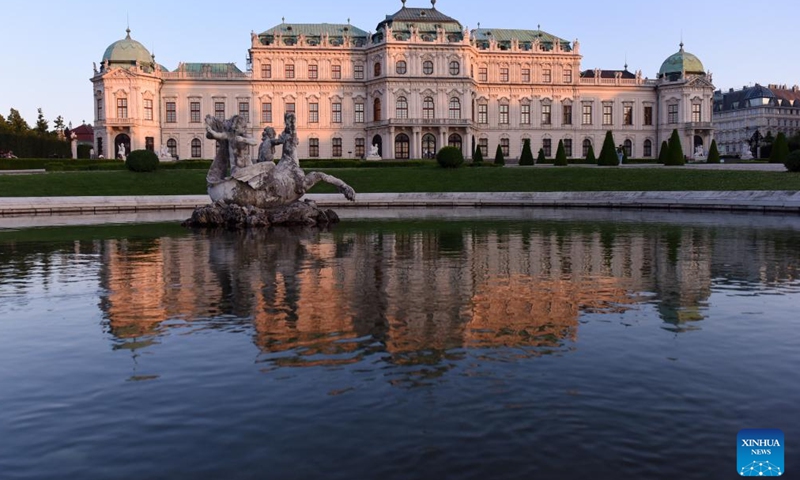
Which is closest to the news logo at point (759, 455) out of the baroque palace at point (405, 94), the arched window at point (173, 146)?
the baroque palace at point (405, 94)

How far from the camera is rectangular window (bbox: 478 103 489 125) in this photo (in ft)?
271

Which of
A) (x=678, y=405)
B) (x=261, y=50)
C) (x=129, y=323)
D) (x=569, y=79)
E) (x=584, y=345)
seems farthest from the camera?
(x=569, y=79)

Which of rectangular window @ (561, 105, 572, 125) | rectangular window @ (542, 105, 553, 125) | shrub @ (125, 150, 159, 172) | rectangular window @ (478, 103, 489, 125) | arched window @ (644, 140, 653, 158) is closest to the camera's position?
shrub @ (125, 150, 159, 172)

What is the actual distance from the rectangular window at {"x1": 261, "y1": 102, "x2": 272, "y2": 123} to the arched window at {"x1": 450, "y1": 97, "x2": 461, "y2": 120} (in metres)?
19.5

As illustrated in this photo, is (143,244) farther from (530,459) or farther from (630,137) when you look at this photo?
(630,137)

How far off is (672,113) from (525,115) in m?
16.8

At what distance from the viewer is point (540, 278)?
14.4 m

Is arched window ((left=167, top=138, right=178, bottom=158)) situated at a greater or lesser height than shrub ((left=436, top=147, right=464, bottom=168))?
greater

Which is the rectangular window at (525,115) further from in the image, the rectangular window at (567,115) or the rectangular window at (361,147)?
the rectangular window at (361,147)

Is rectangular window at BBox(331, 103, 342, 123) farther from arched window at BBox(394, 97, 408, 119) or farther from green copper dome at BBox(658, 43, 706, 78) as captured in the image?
green copper dome at BBox(658, 43, 706, 78)

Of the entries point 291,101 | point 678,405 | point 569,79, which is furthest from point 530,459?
point 569,79

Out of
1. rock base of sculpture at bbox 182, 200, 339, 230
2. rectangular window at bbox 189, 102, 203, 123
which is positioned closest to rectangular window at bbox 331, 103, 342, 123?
rectangular window at bbox 189, 102, 203, 123

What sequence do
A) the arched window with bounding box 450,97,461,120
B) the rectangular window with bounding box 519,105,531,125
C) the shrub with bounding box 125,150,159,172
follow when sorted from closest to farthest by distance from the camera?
the shrub with bounding box 125,150,159,172 → the arched window with bounding box 450,97,461,120 → the rectangular window with bounding box 519,105,531,125

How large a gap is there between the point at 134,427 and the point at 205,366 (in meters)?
1.85
